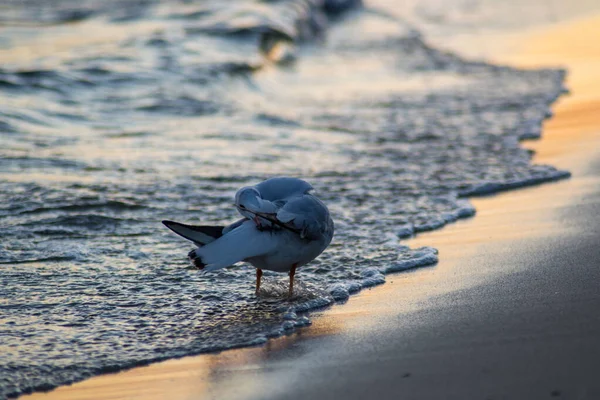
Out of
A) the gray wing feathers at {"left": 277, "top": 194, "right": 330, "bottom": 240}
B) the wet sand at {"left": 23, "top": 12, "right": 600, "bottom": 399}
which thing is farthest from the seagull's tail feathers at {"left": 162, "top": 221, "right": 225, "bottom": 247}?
the wet sand at {"left": 23, "top": 12, "right": 600, "bottom": 399}

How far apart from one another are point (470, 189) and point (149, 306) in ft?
8.99

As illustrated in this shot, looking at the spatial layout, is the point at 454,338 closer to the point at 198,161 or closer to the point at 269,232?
the point at 269,232

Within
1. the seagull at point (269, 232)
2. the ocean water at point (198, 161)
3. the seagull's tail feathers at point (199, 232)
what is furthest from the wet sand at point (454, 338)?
the seagull's tail feathers at point (199, 232)

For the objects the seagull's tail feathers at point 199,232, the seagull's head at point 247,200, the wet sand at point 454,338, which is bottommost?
the wet sand at point 454,338

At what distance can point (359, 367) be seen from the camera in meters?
3.13

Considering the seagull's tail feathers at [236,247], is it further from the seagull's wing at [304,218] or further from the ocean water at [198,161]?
the ocean water at [198,161]

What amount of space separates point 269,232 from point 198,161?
318 centimetres

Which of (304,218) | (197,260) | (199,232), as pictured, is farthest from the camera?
(304,218)

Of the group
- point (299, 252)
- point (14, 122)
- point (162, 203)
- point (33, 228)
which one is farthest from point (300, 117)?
point (299, 252)

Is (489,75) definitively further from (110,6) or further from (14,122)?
(110,6)

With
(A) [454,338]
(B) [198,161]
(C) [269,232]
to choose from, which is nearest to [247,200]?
(C) [269,232]

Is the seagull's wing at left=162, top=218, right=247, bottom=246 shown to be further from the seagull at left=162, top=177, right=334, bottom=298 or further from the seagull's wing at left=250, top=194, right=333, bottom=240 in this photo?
the seagull's wing at left=250, top=194, right=333, bottom=240

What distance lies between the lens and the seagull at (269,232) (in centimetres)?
360

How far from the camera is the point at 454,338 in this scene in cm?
335
